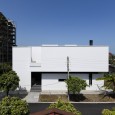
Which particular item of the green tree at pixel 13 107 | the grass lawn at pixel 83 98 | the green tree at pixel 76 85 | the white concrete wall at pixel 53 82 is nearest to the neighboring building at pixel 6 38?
the white concrete wall at pixel 53 82

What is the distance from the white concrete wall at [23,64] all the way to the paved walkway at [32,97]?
3354 millimetres

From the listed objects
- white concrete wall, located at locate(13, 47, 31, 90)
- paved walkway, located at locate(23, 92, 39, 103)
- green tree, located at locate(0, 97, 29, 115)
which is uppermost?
white concrete wall, located at locate(13, 47, 31, 90)

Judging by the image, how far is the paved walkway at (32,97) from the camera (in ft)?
125

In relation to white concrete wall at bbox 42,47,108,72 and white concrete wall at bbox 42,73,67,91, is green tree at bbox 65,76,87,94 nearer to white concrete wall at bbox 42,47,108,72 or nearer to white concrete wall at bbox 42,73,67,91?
white concrete wall at bbox 42,47,108,72

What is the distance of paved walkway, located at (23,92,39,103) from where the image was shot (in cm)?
3806

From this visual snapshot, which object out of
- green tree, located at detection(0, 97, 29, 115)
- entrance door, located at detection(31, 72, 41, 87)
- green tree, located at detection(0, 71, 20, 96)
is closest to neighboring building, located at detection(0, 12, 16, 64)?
entrance door, located at detection(31, 72, 41, 87)

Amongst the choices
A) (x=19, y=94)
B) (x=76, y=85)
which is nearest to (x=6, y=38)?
(x=19, y=94)

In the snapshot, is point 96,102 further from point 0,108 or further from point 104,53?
point 0,108

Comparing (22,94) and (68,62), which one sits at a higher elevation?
(68,62)

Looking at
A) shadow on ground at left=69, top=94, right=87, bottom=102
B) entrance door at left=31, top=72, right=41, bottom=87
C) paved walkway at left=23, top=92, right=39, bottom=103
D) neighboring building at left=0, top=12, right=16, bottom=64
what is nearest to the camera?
paved walkway at left=23, top=92, right=39, bottom=103

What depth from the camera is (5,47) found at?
303ft

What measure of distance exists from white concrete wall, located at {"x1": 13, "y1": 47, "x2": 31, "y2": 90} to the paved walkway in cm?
335

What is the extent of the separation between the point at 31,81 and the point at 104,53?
47.3 feet

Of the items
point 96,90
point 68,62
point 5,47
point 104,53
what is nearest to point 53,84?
point 68,62
